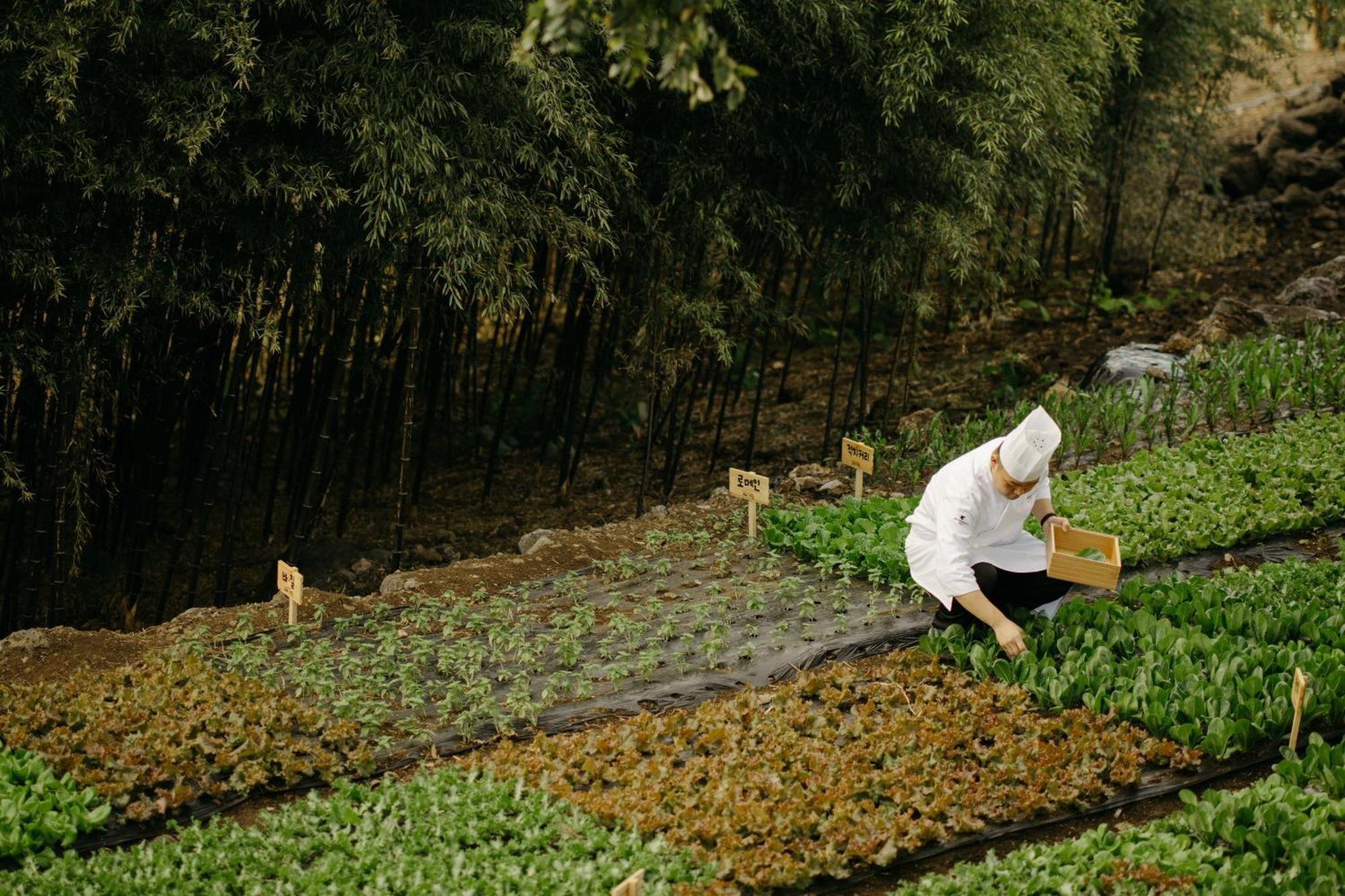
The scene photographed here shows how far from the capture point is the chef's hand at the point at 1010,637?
503cm

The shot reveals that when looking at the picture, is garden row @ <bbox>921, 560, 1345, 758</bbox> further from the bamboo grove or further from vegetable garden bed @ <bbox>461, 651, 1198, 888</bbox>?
the bamboo grove

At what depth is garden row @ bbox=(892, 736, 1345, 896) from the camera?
383 cm

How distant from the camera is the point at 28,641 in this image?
5.56m

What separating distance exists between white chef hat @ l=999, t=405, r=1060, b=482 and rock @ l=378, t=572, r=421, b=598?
303 cm

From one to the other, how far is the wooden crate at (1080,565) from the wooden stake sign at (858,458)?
1.75 meters

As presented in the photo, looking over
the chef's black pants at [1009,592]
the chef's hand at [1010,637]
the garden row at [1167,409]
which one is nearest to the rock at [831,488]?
the garden row at [1167,409]

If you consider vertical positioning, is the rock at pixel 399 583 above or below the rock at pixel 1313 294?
below

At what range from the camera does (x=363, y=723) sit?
493 centimetres

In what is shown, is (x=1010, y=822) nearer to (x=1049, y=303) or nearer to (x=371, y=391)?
(x=371, y=391)

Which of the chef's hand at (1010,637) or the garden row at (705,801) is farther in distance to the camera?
the chef's hand at (1010,637)

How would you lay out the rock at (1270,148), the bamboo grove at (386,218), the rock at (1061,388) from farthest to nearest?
the rock at (1270,148) < the rock at (1061,388) < the bamboo grove at (386,218)

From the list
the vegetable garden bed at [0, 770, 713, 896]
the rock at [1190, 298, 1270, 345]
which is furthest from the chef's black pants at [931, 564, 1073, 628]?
the rock at [1190, 298, 1270, 345]

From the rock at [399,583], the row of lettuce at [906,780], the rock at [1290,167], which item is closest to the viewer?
the row of lettuce at [906,780]

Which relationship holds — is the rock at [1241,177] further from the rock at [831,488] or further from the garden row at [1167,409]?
the rock at [831,488]
